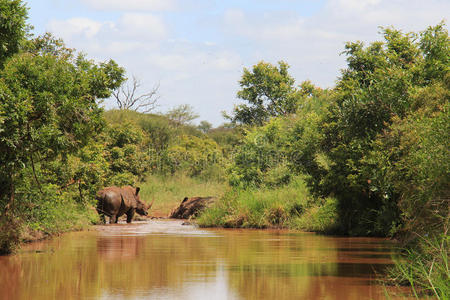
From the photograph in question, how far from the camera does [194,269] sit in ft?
40.2

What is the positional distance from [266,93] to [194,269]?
3859 centimetres

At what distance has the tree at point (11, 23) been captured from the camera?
460 inches

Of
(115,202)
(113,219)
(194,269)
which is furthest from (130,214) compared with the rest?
(194,269)

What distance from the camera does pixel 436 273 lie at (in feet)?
27.8

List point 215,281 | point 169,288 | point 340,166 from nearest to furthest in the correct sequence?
point 169,288, point 215,281, point 340,166

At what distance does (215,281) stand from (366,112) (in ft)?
32.4

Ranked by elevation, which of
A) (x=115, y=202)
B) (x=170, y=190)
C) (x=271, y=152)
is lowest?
(x=115, y=202)

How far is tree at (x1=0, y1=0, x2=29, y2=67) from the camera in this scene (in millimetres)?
11672

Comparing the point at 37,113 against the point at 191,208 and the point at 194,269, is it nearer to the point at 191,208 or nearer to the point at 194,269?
the point at 194,269

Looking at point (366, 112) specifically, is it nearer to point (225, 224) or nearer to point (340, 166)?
point (340, 166)

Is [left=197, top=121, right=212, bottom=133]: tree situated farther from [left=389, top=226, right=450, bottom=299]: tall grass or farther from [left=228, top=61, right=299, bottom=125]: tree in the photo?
[left=389, top=226, right=450, bottom=299]: tall grass

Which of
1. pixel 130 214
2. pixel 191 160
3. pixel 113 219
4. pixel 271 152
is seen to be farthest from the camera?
pixel 191 160

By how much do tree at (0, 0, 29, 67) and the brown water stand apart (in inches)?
164

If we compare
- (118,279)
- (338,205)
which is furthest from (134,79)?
(118,279)
